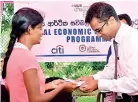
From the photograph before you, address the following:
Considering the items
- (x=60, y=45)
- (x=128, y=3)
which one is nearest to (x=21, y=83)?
(x=60, y=45)

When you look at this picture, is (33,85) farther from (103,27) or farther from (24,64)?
(103,27)

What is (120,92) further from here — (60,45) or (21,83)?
(60,45)

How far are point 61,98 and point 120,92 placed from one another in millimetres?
721

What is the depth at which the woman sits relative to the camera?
2045 mm

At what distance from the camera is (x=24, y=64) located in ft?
6.70

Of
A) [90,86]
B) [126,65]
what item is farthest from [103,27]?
[90,86]

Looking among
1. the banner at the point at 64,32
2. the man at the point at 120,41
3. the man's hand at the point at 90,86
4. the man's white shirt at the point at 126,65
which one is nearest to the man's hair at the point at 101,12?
the man at the point at 120,41

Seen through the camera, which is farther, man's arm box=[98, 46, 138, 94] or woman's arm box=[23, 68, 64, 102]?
man's arm box=[98, 46, 138, 94]

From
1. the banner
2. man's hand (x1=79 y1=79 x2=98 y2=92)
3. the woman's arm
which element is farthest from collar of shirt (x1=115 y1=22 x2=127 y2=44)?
the banner

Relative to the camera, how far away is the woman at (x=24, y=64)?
6.71 feet

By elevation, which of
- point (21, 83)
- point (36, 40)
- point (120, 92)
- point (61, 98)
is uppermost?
point (36, 40)

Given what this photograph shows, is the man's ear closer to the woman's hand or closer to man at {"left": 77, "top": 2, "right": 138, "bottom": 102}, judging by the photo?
man at {"left": 77, "top": 2, "right": 138, "bottom": 102}

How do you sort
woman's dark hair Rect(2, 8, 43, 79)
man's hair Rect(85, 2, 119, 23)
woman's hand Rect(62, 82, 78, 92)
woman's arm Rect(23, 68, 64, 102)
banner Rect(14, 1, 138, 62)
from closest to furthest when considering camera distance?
woman's arm Rect(23, 68, 64, 102), woman's dark hair Rect(2, 8, 43, 79), man's hair Rect(85, 2, 119, 23), woman's hand Rect(62, 82, 78, 92), banner Rect(14, 1, 138, 62)

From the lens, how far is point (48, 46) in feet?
12.5
